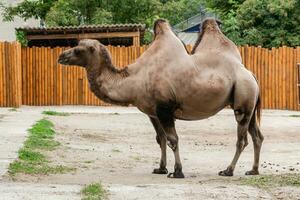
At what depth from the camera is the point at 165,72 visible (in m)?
11.4

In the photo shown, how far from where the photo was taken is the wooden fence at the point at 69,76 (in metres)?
28.2

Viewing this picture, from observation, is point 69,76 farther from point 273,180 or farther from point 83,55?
point 273,180

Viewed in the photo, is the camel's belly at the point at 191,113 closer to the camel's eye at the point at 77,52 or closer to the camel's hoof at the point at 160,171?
the camel's hoof at the point at 160,171

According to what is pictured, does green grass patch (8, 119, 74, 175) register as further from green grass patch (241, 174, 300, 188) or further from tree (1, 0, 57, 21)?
tree (1, 0, 57, 21)

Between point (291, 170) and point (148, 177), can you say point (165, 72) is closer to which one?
point (148, 177)

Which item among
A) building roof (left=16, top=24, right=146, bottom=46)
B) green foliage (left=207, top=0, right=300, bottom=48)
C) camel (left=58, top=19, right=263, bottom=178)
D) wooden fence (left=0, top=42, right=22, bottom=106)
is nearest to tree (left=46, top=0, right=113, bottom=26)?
building roof (left=16, top=24, right=146, bottom=46)

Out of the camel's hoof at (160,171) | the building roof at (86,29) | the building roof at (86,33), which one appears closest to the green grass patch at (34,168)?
the camel's hoof at (160,171)

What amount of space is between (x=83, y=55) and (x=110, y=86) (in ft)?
1.95

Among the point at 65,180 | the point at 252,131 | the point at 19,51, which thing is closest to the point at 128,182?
the point at 65,180

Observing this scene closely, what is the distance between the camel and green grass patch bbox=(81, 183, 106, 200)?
2327 mm

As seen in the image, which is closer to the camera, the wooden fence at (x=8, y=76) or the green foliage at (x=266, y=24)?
the wooden fence at (x=8, y=76)

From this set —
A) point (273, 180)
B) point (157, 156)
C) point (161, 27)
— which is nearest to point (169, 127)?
point (161, 27)

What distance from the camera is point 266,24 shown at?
38094 mm

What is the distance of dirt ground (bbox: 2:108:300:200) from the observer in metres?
9.34
